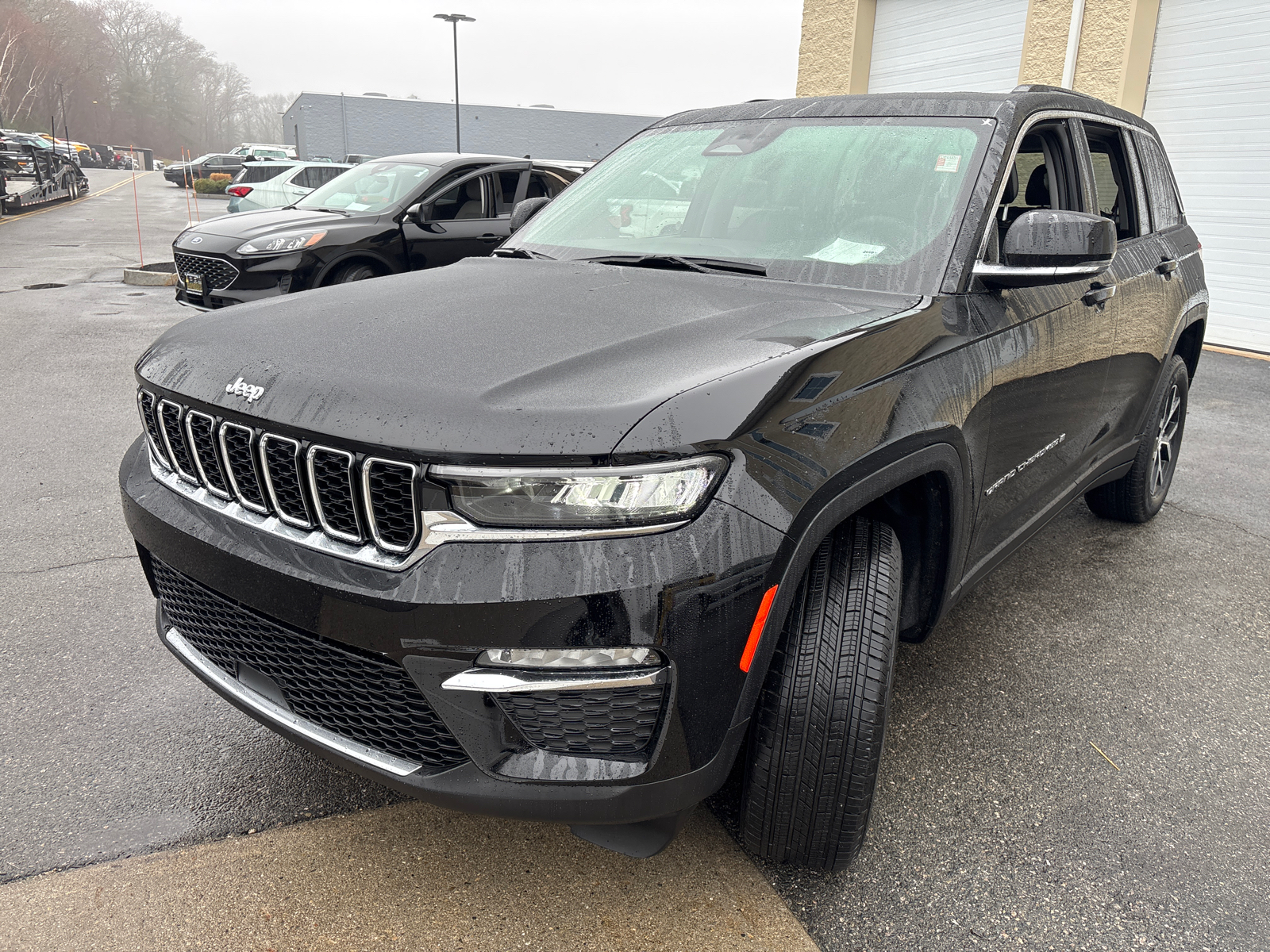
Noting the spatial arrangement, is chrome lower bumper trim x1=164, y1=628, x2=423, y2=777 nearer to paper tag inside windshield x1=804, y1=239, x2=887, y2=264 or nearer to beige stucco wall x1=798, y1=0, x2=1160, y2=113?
paper tag inside windshield x1=804, y1=239, x2=887, y2=264

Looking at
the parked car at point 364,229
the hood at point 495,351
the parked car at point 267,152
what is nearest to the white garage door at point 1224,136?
the parked car at point 364,229

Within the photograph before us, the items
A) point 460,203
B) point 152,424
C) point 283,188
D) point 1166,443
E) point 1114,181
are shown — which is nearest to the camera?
point 152,424

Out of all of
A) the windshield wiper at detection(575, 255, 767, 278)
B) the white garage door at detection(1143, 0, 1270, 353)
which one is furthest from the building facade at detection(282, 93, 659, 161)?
the windshield wiper at detection(575, 255, 767, 278)

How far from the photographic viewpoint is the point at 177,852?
2168mm

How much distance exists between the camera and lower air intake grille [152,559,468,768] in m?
Result: 1.72

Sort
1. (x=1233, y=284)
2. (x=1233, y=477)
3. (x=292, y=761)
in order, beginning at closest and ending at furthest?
(x=292, y=761) → (x=1233, y=477) → (x=1233, y=284)

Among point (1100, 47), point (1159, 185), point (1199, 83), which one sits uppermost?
point (1100, 47)

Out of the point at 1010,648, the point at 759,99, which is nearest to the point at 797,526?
the point at 1010,648

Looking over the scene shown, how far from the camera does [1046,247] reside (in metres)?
2.34

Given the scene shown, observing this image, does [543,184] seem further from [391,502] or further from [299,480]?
[391,502]

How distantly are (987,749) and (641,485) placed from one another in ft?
5.29

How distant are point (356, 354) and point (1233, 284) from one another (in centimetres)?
1076

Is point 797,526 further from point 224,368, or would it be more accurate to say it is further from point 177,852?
point 177,852


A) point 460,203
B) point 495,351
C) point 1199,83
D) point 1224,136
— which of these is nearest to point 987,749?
point 495,351
